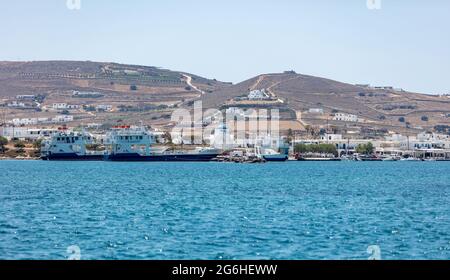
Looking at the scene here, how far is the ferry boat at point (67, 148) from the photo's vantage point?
125 meters

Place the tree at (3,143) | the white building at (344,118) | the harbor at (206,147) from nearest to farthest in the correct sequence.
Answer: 1. the harbor at (206,147)
2. the tree at (3,143)
3. the white building at (344,118)

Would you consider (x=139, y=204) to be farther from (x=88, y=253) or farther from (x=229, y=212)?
(x=88, y=253)

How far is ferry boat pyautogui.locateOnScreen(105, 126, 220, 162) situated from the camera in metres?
122

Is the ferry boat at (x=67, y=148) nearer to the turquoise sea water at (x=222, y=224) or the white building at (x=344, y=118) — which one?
the turquoise sea water at (x=222, y=224)

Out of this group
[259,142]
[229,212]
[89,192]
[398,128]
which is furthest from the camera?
[398,128]

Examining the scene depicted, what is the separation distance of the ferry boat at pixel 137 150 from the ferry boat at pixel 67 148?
4154 millimetres

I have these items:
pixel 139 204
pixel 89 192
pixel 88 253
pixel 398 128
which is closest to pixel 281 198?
pixel 139 204

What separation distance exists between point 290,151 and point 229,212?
11647 cm

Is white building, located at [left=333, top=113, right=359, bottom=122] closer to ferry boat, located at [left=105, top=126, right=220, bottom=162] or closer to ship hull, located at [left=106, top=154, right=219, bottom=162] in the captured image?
ship hull, located at [left=106, top=154, right=219, bottom=162]

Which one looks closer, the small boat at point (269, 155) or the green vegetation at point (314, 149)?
the small boat at point (269, 155)

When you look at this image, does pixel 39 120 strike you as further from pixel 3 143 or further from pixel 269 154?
pixel 269 154

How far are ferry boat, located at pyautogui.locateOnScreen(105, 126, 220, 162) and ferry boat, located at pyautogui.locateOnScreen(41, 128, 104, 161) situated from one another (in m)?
4.15

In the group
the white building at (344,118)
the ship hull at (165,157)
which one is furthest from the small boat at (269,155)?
the white building at (344,118)
